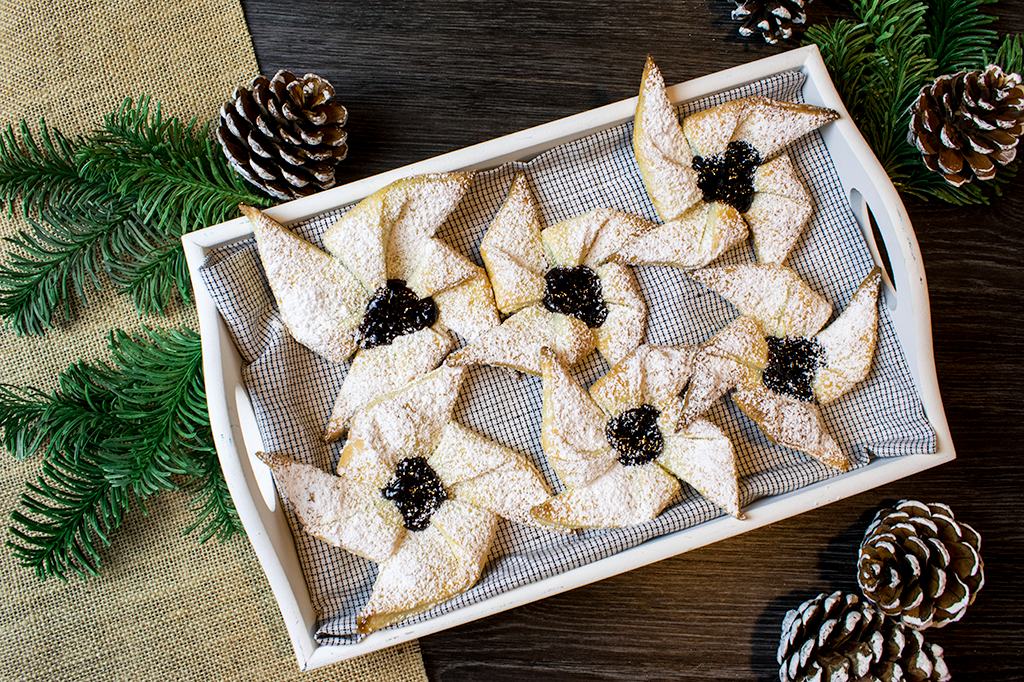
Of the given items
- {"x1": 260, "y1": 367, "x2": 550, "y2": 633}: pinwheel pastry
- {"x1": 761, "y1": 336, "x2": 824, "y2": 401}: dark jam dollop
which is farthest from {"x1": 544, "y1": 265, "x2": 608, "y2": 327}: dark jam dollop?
{"x1": 761, "y1": 336, "x2": 824, "y2": 401}: dark jam dollop

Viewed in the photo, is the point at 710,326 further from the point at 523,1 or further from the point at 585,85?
the point at 523,1

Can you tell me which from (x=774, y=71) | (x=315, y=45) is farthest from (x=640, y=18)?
(x=315, y=45)

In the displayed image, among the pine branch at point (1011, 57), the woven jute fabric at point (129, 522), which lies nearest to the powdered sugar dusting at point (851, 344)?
the pine branch at point (1011, 57)

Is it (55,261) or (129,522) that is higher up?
(55,261)

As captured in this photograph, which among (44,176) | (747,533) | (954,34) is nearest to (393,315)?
(44,176)

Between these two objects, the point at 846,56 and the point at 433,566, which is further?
the point at 846,56

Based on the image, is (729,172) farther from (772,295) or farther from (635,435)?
(635,435)
